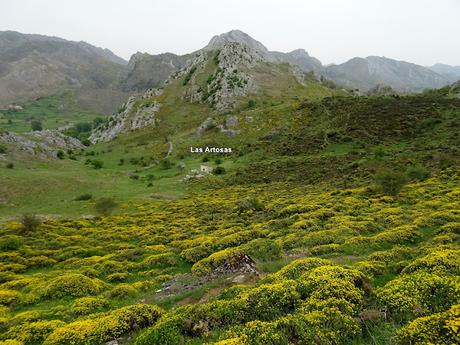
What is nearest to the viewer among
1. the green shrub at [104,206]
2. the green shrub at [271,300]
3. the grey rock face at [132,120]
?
the green shrub at [271,300]

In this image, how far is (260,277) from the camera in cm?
1648

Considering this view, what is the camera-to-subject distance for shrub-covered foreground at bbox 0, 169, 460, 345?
10414mm

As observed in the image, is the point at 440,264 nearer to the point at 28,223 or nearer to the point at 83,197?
the point at 28,223

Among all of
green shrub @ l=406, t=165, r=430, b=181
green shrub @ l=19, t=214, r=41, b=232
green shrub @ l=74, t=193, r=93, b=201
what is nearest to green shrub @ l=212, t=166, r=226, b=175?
green shrub @ l=74, t=193, r=93, b=201

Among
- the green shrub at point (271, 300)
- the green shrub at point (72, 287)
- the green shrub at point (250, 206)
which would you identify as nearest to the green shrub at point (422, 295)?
the green shrub at point (271, 300)

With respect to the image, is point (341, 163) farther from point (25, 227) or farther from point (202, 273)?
point (25, 227)

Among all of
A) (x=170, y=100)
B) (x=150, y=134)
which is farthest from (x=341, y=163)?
(x=170, y=100)

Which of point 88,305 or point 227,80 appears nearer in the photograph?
point 88,305

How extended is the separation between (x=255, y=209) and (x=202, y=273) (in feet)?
67.9

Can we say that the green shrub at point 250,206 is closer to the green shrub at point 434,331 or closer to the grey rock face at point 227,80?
the green shrub at point 434,331

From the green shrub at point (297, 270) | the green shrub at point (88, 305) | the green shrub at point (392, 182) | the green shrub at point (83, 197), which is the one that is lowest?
the green shrub at point (83, 197)

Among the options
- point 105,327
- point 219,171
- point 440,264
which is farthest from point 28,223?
point 219,171

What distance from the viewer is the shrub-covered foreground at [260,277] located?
34.2ft

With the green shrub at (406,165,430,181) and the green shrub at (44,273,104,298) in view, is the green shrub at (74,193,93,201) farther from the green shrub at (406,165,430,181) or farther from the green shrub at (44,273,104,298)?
the green shrub at (406,165,430,181)
